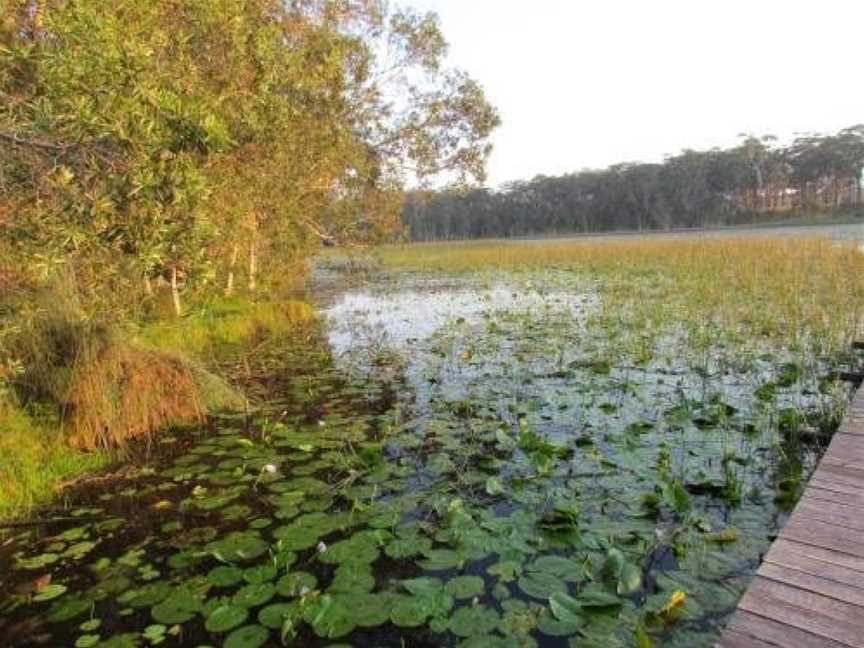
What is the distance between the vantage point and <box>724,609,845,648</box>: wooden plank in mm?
2400

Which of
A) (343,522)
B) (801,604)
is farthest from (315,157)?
(801,604)

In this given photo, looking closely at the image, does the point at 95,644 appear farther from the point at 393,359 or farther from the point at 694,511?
the point at 393,359

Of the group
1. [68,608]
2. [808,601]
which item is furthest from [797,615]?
[68,608]

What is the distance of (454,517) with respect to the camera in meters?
4.22

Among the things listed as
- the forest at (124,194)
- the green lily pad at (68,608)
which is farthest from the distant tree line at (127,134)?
the green lily pad at (68,608)

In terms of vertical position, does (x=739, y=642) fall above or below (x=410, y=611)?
above

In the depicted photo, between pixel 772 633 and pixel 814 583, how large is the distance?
1.66 ft

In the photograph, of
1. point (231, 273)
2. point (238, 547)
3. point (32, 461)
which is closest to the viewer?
point (238, 547)

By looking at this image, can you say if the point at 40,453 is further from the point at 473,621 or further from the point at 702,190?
the point at 702,190

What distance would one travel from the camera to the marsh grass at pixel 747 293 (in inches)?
382

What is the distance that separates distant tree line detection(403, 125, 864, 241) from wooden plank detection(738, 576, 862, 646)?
70.5 m

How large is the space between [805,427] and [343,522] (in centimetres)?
461

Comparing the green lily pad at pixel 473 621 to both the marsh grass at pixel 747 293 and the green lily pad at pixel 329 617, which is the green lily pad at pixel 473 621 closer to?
the green lily pad at pixel 329 617

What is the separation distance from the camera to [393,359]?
1017cm
